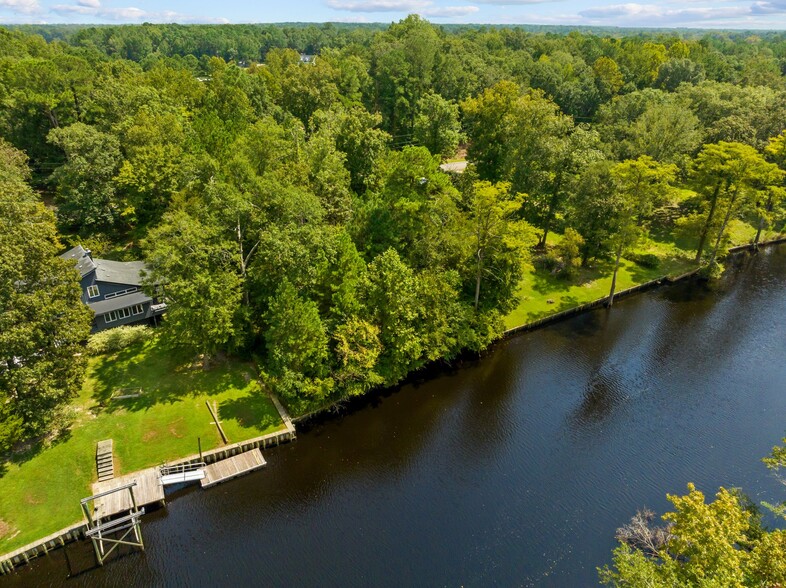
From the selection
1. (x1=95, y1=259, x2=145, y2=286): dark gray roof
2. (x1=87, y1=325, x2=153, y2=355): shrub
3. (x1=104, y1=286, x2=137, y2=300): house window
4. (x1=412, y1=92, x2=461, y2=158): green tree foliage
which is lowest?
(x1=87, y1=325, x2=153, y2=355): shrub

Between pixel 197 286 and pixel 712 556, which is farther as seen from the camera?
pixel 197 286

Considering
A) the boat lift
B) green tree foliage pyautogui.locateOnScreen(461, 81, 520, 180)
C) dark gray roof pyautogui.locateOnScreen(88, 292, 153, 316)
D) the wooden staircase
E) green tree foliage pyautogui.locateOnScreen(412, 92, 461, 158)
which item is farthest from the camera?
green tree foliage pyautogui.locateOnScreen(412, 92, 461, 158)

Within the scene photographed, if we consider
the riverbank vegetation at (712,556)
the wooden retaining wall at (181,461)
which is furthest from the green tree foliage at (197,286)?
the riverbank vegetation at (712,556)

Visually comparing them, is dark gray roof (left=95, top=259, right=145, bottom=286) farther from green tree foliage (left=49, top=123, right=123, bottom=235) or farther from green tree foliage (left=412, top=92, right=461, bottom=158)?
green tree foliage (left=412, top=92, right=461, bottom=158)

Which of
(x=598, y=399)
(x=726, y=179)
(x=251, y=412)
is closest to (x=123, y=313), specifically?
(x=251, y=412)

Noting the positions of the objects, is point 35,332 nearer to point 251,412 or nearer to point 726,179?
point 251,412

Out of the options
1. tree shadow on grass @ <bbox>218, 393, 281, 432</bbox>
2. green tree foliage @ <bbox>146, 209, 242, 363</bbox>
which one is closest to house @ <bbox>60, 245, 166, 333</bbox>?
green tree foliage @ <bbox>146, 209, 242, 363</bbox>

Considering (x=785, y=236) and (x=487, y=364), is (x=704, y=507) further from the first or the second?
(x=785, y=236)
